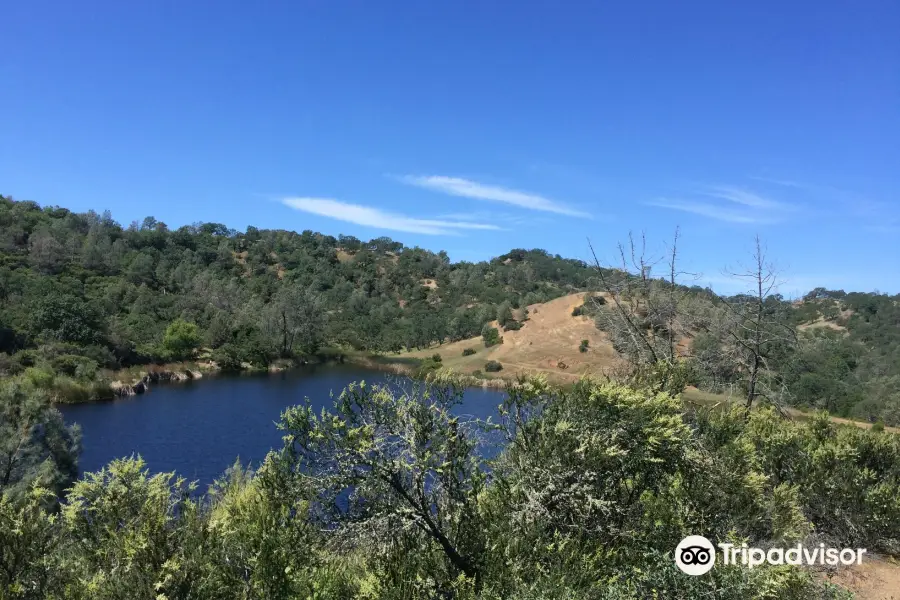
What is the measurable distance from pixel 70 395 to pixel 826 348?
74.3 metres

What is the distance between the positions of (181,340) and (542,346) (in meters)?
46.0

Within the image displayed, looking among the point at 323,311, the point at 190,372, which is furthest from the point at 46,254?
the point at 323,311

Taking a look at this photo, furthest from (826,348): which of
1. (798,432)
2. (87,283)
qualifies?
(87,283)

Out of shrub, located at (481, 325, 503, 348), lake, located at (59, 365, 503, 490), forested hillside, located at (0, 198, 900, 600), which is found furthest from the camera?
shrub, located at (481, 325, 503, 348)

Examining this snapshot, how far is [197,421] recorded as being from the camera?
40531mm

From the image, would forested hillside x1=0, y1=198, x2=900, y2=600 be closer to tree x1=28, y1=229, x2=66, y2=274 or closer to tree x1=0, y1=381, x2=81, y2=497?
tree x1=0, y1=381, x2=81, y2=497

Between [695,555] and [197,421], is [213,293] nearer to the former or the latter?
[197,421]

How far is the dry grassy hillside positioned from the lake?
10.9 metres

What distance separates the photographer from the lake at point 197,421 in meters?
31.2

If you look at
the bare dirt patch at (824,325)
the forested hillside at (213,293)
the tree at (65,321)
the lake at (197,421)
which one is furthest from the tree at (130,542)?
the bare dirt patch at (824,325)

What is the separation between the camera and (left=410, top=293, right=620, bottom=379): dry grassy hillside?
68.6 m

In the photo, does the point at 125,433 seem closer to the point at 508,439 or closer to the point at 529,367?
the point at 508,439

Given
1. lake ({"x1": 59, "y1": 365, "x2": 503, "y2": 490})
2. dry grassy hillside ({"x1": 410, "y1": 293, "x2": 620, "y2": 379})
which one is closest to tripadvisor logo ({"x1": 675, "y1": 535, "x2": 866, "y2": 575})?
lake ({"x1": 59, "y1": 365, "x2": 503, "y2": 490})

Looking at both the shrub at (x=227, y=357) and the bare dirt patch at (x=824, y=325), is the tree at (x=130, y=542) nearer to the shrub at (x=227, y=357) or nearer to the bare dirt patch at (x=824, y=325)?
the shrub at (x=227, y=357)
